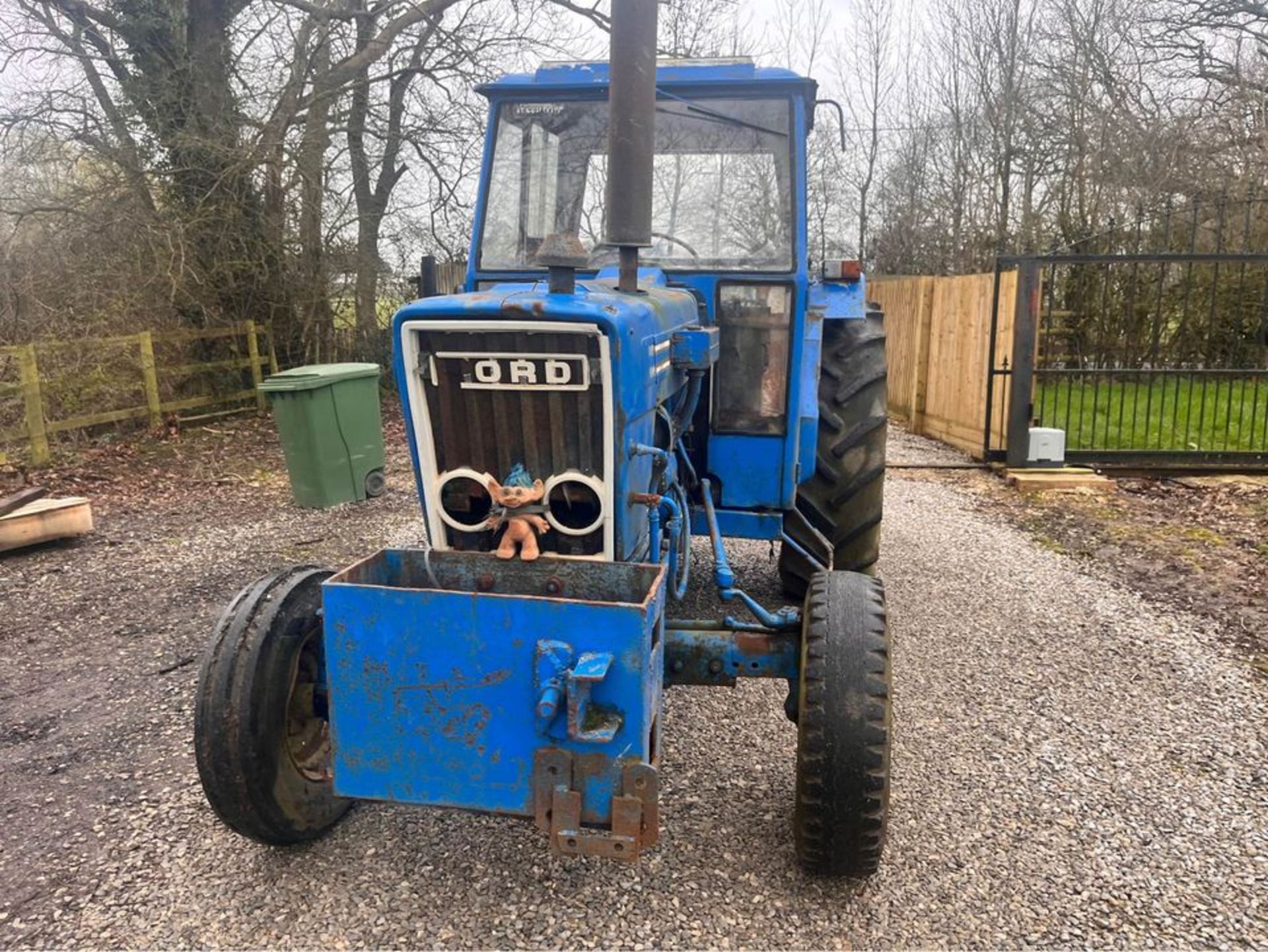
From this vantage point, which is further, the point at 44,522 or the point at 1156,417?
the point at 1156,417

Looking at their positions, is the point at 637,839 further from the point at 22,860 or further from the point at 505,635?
the point at 22,860

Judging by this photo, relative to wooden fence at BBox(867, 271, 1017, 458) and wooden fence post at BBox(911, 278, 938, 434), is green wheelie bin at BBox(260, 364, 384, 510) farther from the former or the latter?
wooden fence post at BBox(911, 278, 938, 434)

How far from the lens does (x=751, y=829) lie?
10.0 ft

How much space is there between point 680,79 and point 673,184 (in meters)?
0.42

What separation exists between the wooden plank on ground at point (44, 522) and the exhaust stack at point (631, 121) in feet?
17.1

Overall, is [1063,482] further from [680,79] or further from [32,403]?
[32,403]

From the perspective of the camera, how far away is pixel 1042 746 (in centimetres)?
361

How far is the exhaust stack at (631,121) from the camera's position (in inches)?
118

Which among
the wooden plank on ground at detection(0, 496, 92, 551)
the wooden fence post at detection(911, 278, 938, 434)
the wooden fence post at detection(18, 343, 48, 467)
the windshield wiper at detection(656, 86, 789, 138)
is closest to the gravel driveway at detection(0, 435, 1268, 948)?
the wooden plank on ground at detection(0, 496, 92, 551)

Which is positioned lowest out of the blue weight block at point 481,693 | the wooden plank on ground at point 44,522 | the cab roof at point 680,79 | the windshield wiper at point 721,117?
the wooden plank on ground at point 44,522

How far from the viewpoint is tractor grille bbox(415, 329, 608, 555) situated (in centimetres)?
275

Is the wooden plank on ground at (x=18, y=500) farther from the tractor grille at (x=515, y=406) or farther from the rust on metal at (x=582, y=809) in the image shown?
the rust on metal at (x=582, y=809)

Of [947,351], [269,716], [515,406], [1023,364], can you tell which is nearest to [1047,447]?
[1023,364]

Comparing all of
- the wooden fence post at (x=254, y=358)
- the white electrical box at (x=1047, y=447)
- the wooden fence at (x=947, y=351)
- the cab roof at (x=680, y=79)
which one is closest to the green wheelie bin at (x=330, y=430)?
the cab roof at (x=680, y=79)
